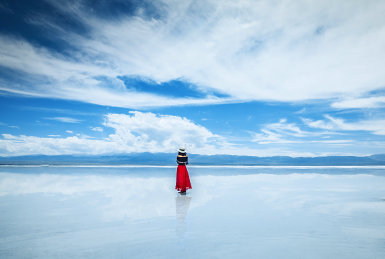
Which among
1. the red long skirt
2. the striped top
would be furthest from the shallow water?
the striped top

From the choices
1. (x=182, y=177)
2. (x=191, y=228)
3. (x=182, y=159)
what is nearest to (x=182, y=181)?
(x=182, y=177)

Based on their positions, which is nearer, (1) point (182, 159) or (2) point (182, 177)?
(2) point (182, 177)

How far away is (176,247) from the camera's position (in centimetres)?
421

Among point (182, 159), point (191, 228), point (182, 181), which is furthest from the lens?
point (182, 159)

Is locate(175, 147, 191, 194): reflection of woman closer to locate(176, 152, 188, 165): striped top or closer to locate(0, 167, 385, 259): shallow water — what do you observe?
locate(176, 152, 188, 165): striped top

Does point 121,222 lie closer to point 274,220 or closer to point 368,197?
point 274,220

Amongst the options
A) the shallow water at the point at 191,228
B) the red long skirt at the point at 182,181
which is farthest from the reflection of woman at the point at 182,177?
the shallow water at the point at 191,228

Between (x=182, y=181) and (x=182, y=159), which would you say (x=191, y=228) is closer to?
(x=182, y=181)

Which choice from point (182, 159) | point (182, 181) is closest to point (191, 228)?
point (182, 181)

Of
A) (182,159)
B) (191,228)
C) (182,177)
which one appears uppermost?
(182,159)

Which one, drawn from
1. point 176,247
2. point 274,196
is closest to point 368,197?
point 274,196

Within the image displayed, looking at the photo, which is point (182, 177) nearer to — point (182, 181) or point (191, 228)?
point (182, 181)

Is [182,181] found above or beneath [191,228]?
above

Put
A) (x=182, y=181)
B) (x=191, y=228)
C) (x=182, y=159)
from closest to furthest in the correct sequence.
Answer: (x=191, y=228) → (x=182, y=181) → (x=182, y=159)
